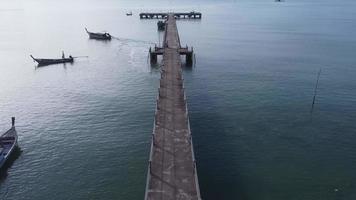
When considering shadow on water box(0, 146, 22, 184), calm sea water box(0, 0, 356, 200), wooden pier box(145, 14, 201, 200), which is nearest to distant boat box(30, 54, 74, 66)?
calm sea water box(0, 0, 356, 200)

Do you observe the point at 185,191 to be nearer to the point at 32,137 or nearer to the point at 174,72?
the point at 32,137

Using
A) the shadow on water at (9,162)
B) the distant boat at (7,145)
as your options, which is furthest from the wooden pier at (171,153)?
the distant boat at (7,145)

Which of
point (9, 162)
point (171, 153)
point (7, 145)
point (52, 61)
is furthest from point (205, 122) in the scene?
point (52, 61)

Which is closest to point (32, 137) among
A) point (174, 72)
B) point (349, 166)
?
point (174, 72)

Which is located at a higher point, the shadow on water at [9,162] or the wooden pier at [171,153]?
the wooden pier at [171,153]

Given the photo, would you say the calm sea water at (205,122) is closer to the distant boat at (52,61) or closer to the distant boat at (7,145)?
the distant boat at (7,145)
